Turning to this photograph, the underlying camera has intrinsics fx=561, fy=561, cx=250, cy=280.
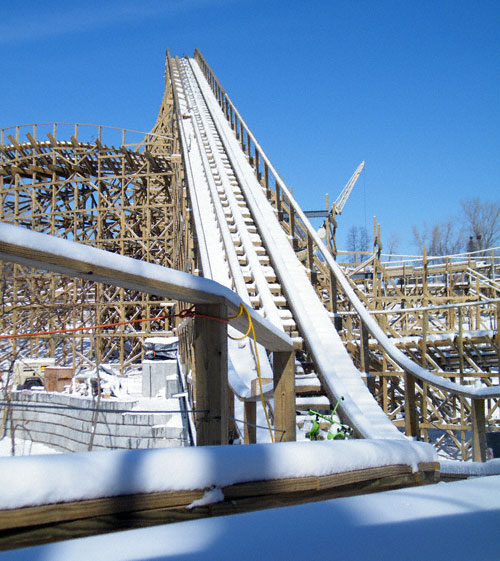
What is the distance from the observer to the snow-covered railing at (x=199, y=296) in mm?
1379

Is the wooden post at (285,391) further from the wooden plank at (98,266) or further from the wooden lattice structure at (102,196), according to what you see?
the wooden lattice structure at (102,196)

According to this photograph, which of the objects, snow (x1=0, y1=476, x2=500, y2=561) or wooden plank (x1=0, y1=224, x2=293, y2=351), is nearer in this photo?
snow (x1=0, y1=476, x2=500, y2=561)

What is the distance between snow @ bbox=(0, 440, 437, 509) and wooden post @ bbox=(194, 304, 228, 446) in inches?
24.0

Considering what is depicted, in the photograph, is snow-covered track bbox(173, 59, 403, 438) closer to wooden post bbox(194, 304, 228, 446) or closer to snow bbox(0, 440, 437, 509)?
wooden post bbox(194, 304, 228, 446)

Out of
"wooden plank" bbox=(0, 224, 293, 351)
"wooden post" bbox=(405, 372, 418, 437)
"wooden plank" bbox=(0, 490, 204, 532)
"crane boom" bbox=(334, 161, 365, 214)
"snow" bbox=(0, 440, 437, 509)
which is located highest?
"crane boom" bbox=(334, 161, 365, 214)

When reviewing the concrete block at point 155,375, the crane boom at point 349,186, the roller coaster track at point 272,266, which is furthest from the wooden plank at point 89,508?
the crane boom at point 349,186

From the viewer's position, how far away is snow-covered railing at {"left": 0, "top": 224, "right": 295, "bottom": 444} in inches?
54.3

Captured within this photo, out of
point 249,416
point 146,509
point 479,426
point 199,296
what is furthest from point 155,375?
point 146,509

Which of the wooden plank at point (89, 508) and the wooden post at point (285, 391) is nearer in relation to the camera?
the wooden plank at point (89, 508)

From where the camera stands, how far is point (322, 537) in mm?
986

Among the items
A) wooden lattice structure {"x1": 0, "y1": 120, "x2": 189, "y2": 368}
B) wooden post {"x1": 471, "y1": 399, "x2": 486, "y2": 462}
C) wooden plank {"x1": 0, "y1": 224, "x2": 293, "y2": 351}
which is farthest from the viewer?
wooden lattice structure {"x1": 0, "y1": 120, "x2": 189, "y2": 368}

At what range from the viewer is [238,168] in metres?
11.2

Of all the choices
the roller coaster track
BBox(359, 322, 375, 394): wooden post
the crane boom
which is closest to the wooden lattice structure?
the roller coaster track

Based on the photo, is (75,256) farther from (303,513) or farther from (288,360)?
(288,360)
